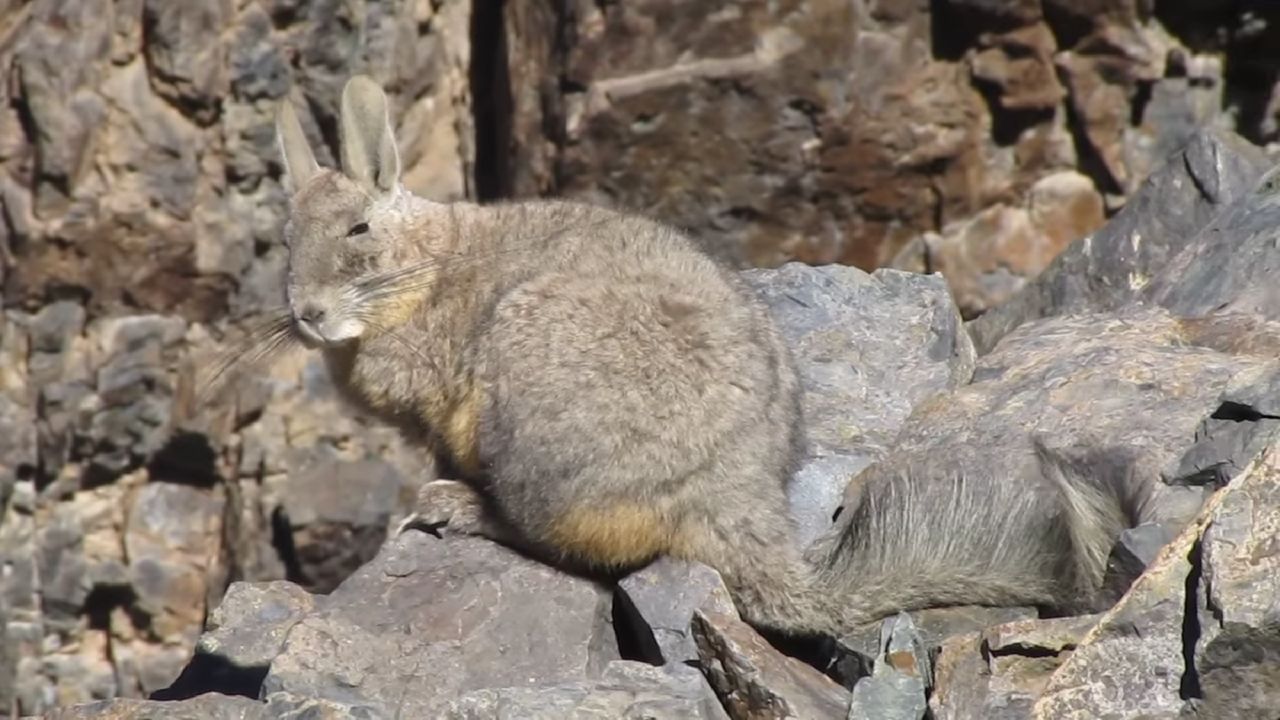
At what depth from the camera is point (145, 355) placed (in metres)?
12.2

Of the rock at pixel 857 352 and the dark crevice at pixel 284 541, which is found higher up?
the rock at pixel 857 352

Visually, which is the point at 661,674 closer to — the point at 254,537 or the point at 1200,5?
the point at 254,537

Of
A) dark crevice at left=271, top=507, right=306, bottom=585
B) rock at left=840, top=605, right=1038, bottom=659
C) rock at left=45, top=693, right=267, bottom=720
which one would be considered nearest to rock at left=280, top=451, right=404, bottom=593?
dark crevice at left=271, top=507, right=306, bottom=585

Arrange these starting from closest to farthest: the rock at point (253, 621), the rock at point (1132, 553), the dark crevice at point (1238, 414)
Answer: the rock at point (1132, 553), the dark crevice at point (1238, 414), the rock at point (253, 621)

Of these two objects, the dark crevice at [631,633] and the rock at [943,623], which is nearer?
the rock at [943,623]

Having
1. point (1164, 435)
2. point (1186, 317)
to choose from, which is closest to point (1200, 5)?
point (1186, 317)

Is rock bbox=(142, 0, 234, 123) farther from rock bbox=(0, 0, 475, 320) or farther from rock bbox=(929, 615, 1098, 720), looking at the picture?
rock bbox=(929, 615, 1098, 720)

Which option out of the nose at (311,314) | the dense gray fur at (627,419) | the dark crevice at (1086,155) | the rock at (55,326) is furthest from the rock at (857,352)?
the rock at (55,326)

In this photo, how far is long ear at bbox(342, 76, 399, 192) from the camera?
24.5 feet

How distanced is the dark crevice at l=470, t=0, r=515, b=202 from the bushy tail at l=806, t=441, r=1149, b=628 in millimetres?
6897

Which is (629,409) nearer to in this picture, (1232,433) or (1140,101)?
(1232,433)

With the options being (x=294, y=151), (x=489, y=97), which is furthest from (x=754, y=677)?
(x=489, y=97)

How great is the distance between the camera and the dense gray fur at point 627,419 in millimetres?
6258

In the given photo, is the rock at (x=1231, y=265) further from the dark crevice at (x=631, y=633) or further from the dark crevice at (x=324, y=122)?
the dark crevice at (x=324, y=122)
